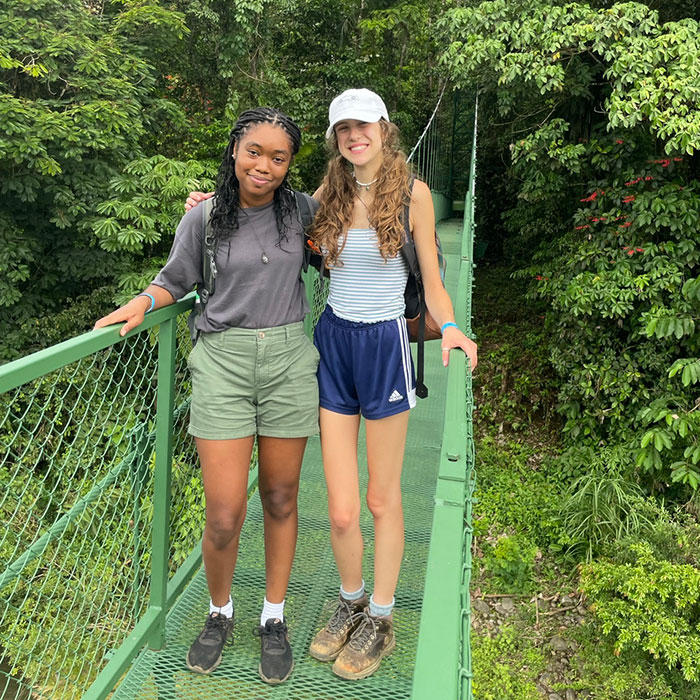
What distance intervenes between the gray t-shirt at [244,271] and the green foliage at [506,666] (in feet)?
9.34

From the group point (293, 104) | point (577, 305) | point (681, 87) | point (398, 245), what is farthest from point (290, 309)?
point (293, 104)

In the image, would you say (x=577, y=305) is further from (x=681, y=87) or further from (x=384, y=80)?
(x=384, y=80)

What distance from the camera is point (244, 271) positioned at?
4.06 ft

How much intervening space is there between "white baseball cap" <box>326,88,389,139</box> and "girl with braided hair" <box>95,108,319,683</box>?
4.0 inches

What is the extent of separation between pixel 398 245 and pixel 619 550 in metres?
3.43

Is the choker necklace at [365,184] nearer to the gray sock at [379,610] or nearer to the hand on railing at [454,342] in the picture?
the hand on railing at [454,342]

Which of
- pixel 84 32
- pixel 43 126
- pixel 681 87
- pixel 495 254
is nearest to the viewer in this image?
pixel 681 87

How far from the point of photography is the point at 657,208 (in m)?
4.38

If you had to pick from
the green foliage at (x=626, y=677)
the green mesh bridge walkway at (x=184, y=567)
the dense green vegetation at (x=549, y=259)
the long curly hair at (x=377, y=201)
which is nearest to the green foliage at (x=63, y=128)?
the dense green vegetation at (x=549, y=259)

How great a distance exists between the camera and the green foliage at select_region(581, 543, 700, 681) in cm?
331

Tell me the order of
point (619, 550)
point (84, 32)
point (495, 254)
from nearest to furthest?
point (619, 550)
point (84, 32)
point (495, 254)

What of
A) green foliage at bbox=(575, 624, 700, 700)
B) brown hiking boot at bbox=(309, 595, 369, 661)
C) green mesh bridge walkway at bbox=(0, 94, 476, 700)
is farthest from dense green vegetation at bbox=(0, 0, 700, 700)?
brown hiking boot at bbox=(309, 595, 369, 661)

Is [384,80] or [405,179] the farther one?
[384,80]

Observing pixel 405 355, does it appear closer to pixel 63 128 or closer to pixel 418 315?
pixel 418 315
